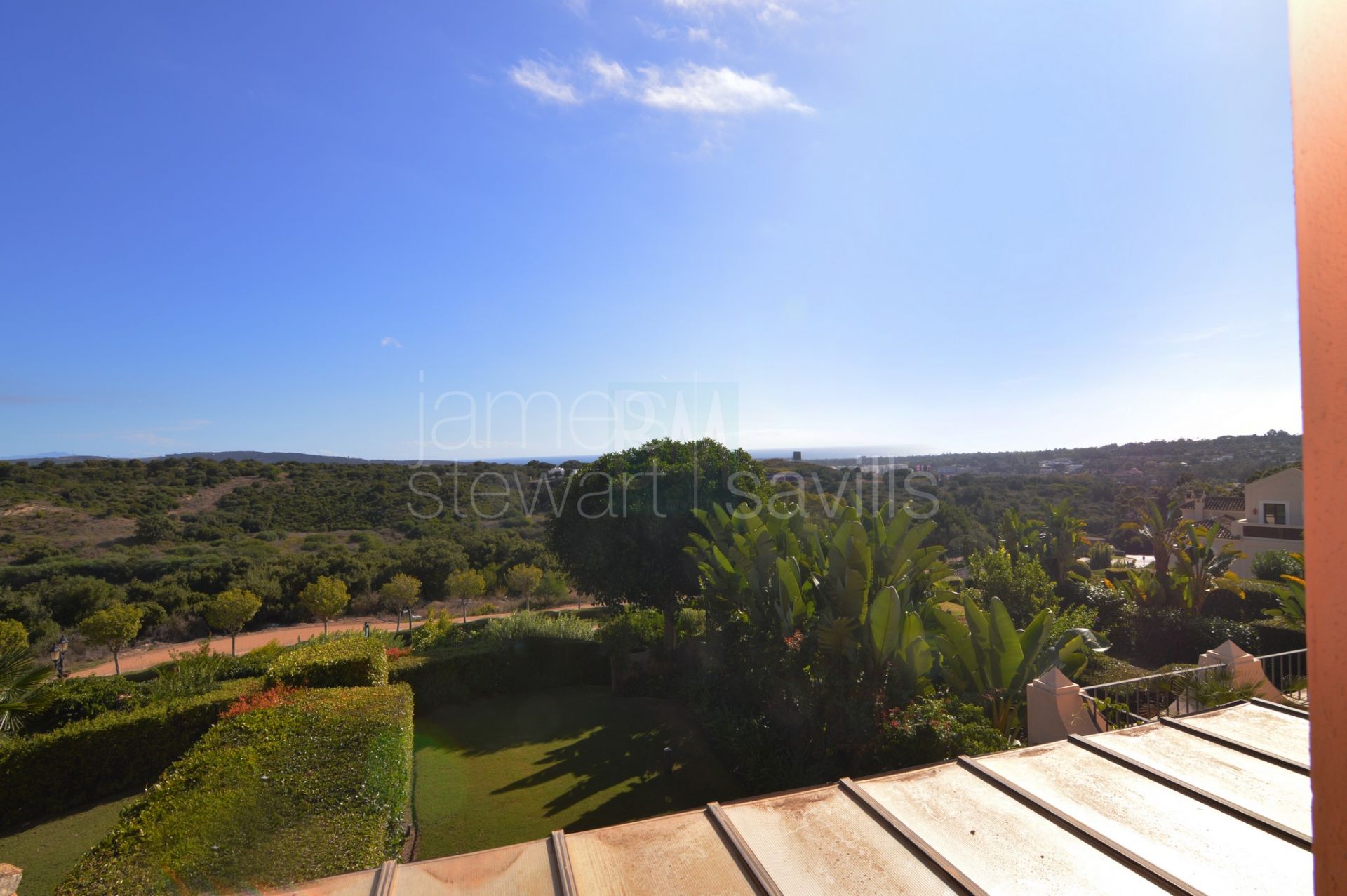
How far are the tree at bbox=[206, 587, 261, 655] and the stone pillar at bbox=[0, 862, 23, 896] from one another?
15.4m

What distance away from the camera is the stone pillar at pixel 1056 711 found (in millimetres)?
6008

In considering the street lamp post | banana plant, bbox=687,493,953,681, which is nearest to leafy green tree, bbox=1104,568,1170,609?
banana plant, bbox=687,493,953,681

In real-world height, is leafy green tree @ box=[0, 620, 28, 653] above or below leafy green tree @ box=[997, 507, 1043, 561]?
below

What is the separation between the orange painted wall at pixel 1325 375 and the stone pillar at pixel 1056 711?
18.8 ft

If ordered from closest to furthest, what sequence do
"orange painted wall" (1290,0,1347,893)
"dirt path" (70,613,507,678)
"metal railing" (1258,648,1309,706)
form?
"orange painted wall" (1290,0,1347,893)
"metal railing" (1258,648,1309,706)
"dirt path" (70,613,507,678)

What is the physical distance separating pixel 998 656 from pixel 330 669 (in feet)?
30.3

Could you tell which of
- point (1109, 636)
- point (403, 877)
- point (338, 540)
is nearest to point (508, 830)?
point (403, 877)

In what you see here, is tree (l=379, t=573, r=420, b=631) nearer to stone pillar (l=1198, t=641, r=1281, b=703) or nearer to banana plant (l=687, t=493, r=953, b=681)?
banana plant (l=687, t=493, r=953, b=681)

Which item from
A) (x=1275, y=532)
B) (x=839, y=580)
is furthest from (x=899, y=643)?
(x=1275, y=532)

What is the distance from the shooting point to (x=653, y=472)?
44.4ft

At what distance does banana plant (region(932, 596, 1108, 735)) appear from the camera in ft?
24.0

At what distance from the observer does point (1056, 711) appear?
19.8 ft

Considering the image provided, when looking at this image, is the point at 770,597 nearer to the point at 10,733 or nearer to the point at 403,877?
the point at 403,877

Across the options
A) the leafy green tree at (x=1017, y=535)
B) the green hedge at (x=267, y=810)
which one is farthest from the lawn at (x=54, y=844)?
the leafy green tree at (x=1017, y=535)
